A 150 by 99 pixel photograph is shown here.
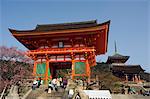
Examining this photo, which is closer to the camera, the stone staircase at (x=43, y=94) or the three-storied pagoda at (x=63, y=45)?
the stone staircase at (x=43, y=94)

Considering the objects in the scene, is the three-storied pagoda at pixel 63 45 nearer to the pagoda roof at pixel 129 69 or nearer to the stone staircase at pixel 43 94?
the stone staircase at pixel 43 94

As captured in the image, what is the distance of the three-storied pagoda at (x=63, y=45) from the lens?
18609 mm

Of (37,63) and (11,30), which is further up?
(11,30)

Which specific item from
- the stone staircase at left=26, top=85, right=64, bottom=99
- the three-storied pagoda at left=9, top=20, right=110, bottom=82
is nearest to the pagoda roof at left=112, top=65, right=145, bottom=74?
the three-storied pagoda at left=9, top=20, right=110, bottom=82

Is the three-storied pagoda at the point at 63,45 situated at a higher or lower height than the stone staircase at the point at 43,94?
higher

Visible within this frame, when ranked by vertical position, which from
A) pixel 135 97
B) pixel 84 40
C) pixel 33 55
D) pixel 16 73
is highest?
pixel 84 40

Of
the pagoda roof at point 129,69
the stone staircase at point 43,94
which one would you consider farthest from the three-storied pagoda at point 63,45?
the pagoda roof at point 129,69

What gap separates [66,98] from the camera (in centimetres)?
1175

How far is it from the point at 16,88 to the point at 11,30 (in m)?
8.43

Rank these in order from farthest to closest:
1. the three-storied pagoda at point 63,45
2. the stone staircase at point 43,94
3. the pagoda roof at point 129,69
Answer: the pagoda roof at point 129,69, the three-storied pagoda at point 63,45, the stone staircase at point 43,94

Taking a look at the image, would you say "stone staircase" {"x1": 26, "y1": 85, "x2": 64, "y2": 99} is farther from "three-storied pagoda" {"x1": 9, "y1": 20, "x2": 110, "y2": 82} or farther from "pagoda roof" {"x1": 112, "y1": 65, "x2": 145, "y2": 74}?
"pagoda roof" {"x1": 112, "y1": 65, "x2": 145, "y2": 74}

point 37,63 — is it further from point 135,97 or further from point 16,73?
point 135,97

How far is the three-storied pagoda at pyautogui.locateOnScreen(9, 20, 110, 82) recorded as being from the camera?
61.1ft

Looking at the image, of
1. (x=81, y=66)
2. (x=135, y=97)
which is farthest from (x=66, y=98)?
(x=81, y=66)
